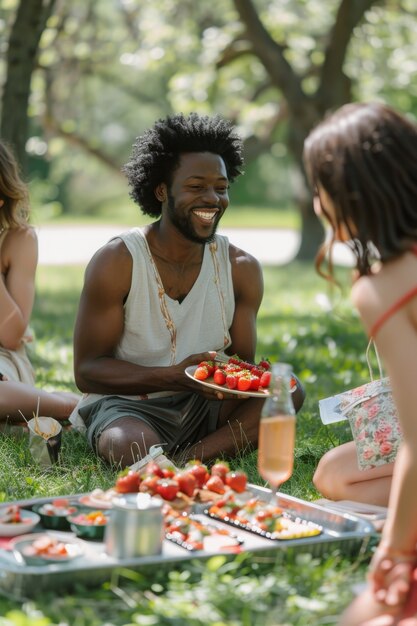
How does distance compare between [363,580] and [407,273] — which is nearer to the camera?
[407,273]

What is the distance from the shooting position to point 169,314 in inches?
217

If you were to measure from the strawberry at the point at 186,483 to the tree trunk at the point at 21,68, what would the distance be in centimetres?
589

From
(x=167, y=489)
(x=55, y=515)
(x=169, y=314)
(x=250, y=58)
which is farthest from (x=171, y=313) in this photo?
(x=250, y=58)

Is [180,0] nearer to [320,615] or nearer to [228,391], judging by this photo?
[228,391]

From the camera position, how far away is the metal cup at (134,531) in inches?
130

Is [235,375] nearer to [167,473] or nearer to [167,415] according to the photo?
[167,415]

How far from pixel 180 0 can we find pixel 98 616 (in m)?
19.5

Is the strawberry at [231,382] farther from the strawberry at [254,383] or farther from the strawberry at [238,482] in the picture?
the strawberry at [238,482]

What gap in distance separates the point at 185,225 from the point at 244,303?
22.2 inches

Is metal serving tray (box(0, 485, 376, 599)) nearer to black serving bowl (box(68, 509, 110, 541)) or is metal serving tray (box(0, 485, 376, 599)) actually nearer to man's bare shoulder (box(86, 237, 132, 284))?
black serving bowl (box(68, 509, 110, 541))

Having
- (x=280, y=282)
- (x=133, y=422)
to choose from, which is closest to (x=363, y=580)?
(x=133, y=422)

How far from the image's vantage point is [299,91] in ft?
54.4

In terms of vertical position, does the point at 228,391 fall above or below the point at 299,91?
below

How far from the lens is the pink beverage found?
3385mm
